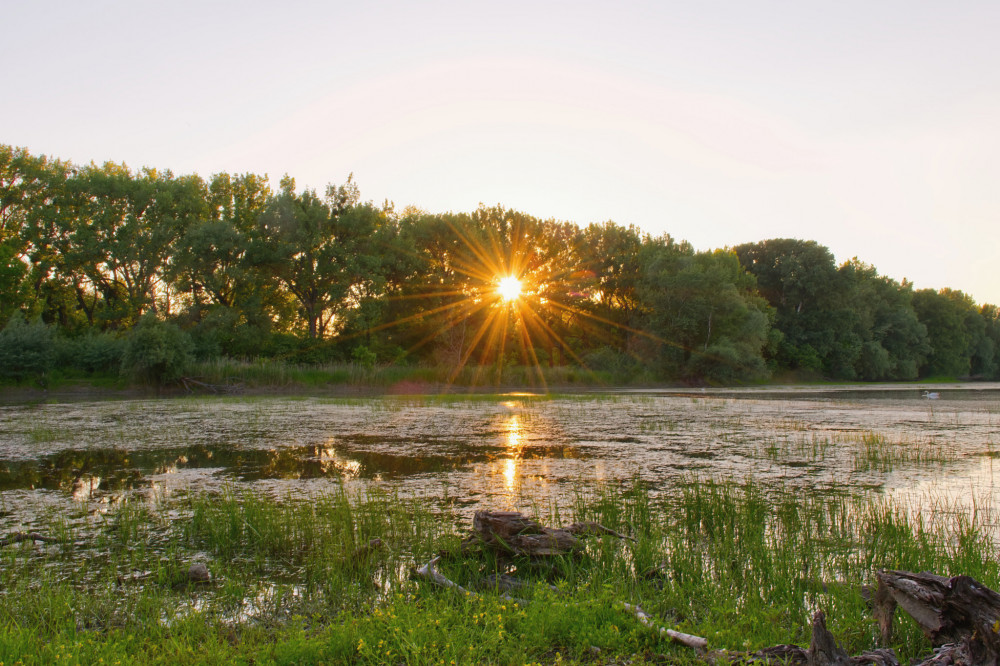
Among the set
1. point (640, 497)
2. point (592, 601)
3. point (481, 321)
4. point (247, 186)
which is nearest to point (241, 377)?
point (481, 321)

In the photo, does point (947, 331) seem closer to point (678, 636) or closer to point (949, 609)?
point (949, 609)

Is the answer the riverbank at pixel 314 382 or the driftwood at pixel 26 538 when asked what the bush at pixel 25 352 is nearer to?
the riverbank at pixel 314 382

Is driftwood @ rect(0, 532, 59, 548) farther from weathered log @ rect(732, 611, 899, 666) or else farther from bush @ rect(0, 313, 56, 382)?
bush @ rect(0, 313, 56, 382)

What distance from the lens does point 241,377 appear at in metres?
31.9

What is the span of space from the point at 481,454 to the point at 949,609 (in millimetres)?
8587

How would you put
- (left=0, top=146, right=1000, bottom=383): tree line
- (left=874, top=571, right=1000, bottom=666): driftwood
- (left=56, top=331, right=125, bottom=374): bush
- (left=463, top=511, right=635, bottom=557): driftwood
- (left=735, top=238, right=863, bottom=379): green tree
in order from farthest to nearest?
(left=735, top=238, right=863, bottom=379): green tree < (left=0, top=146, right=1000, bottom=383): tree line < (left=56, top=331, right=125, bottom=374): bush < (left=463, top=511, right=635, bottom=557): driftwood < (left=874, top=571, right=1000, bottom=666): driftwood

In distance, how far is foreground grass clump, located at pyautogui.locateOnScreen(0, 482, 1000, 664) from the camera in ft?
11.6

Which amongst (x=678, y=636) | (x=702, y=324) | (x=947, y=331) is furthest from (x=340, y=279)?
(x=947, y=331)

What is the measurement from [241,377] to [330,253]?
14.7 meters

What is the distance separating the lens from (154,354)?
28797mm

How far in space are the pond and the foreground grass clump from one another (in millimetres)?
1384

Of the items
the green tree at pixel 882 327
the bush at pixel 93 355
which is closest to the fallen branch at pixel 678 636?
the bush at pixel 93 355

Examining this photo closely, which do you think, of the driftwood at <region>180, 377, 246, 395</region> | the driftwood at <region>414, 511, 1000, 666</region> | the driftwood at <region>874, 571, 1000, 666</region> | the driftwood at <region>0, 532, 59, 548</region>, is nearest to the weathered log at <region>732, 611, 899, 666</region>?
the driftwood at <region>414, 511, 1000, 666</region>

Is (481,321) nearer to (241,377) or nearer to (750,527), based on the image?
(241,377)
